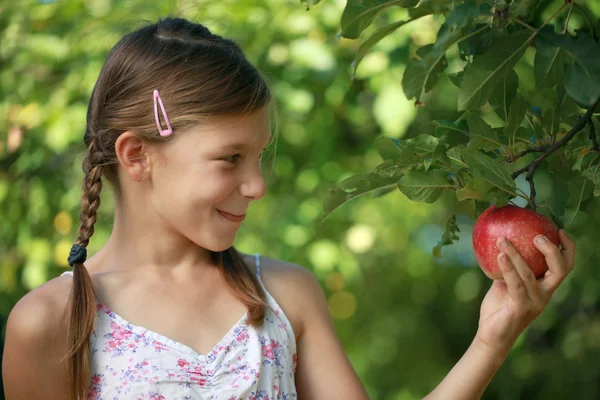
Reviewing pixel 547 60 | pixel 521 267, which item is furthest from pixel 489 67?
pixel 521 267

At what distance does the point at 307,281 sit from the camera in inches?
58.3

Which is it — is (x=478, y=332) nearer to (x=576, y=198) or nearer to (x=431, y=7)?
(x=576, y=198)

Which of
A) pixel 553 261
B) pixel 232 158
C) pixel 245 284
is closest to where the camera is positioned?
pixel 553 261

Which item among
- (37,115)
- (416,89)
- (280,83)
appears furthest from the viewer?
(37,115)

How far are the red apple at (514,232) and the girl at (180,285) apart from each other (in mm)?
91

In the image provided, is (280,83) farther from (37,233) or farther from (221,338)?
(221,338)

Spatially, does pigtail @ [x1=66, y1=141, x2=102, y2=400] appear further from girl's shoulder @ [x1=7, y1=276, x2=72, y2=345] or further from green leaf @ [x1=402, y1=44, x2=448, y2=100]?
green leaf @ [x1=402, y1=44, x2=448, y2=100]

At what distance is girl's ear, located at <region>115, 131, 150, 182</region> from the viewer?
A: 1.34m

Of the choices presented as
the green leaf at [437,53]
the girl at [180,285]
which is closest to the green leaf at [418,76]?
the green leaf at [437,53]

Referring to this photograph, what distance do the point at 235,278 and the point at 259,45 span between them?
1141 mm

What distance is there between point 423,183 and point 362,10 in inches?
8.5

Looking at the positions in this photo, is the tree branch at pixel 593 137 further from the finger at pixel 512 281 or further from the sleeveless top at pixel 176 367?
the sleeveless top at pixel 176 367

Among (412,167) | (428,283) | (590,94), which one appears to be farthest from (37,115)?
(590,94)

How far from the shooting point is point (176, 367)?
1.25 meters
